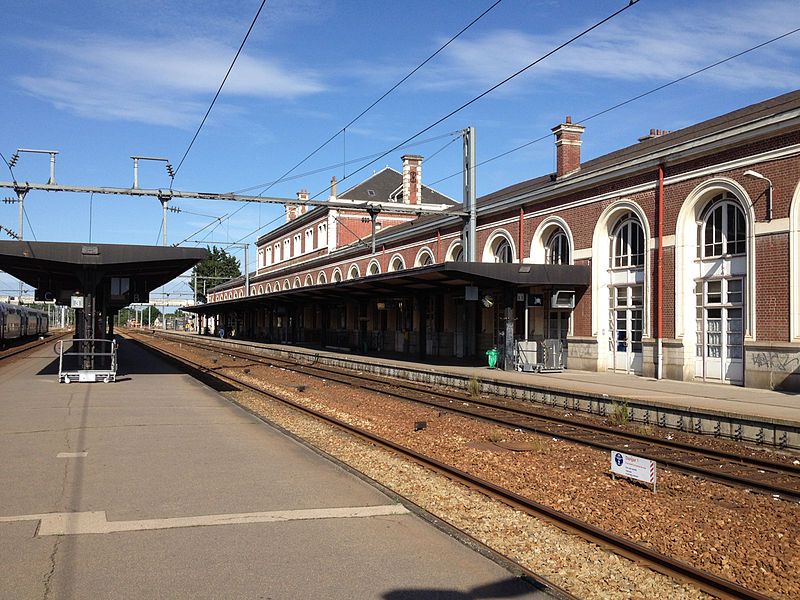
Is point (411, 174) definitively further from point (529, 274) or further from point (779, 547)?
point (779, 547)

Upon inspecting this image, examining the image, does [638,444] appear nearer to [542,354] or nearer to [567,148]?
[542,354]

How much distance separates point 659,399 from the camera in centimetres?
1594

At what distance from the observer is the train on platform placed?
48491mm

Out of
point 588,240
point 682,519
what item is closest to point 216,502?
point 682,519

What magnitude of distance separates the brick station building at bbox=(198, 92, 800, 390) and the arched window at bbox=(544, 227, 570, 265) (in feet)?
0.16

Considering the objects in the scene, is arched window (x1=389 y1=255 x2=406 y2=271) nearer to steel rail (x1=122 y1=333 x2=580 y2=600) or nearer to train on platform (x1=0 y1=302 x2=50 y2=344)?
steel rail (x1=122 y1=333 x2=580 y2=600)

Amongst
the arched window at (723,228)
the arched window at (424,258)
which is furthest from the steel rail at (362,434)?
the arched window at (424,258)

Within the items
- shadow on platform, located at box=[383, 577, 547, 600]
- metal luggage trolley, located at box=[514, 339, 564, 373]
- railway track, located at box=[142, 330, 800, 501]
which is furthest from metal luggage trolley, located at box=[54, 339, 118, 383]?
shadow on platform, located at box=[383, 577, 547, 600]

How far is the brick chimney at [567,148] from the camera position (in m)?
28.2

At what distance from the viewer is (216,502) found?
7.36 meters

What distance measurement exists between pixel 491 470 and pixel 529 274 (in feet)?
48.9

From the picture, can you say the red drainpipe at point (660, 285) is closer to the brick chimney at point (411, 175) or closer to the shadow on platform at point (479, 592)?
the shadow on platform at point (479, 592)

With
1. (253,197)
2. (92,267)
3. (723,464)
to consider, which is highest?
(253,197)

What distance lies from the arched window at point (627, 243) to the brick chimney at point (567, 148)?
4469mm
